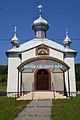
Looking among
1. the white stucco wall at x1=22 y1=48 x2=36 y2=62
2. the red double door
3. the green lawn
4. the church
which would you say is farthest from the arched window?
the green lawn

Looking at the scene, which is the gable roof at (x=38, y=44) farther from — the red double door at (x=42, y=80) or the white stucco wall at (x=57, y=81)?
the red double door at (x=42, y=80)

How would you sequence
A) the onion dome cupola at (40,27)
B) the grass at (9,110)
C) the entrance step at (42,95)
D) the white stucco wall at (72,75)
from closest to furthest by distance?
the grass at (9,110) < the entrance step at (42,95) < the white stucco wall at (72,75) < the onion dome cupola at (40,27)

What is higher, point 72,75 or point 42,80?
point 72,75

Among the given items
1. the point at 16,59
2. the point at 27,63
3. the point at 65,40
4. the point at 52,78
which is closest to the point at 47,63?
the point at 27,63

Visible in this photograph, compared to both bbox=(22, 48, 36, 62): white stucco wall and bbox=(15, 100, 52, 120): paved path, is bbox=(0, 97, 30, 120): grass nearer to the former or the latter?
bbox=(15, 100, 52, 120): paved path

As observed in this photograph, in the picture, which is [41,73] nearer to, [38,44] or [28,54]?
[28,54]

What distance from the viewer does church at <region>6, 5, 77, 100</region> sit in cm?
1961

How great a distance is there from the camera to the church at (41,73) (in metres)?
19.6

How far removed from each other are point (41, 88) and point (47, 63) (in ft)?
11.9

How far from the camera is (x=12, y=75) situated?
73.0 feet

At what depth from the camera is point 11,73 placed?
879 inches

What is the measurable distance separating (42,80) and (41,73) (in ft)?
2.48

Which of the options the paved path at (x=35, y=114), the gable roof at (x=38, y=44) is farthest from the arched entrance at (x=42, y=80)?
the paved path at (x=35, y=114)

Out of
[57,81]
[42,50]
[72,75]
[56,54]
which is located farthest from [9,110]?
[56,54]
